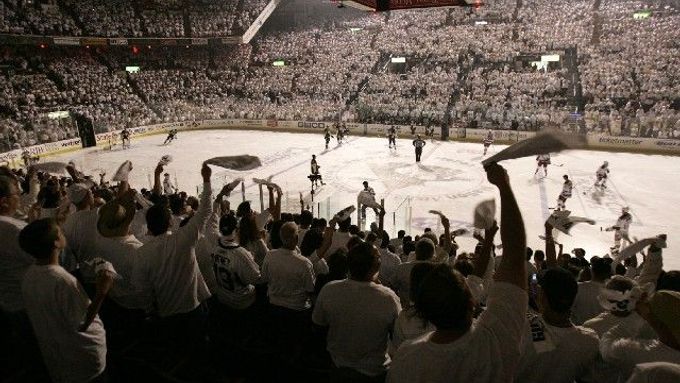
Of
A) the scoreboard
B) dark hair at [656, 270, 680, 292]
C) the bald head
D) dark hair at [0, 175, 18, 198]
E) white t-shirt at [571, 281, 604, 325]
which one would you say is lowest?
white t-shirt at [571, 281, 604, 325]

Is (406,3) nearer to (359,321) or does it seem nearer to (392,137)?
(359,321)

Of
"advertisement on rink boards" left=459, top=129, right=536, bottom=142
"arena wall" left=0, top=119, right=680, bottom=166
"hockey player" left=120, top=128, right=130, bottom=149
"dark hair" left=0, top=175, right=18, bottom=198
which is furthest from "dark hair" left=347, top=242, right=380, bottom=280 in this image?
"hockey player" left=120, top=128, right=130, bottom=149

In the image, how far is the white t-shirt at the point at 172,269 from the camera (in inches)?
162

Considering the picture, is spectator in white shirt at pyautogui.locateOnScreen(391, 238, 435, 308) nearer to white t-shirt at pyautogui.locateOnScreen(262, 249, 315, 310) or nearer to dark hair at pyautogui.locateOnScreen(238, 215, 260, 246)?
white t-shirt at pyautogui.locateOnScreen(262, 249, 315, 310)

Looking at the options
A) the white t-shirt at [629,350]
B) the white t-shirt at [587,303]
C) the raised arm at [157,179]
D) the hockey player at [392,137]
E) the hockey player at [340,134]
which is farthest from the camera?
the hockey player at [340,134]

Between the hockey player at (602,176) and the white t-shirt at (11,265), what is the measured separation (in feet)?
61.2

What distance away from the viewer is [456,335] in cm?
202

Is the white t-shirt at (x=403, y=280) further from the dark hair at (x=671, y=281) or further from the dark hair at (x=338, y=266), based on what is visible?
the dark hair at (x=671, y=281)

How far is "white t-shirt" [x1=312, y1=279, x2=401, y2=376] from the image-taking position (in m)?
3.15

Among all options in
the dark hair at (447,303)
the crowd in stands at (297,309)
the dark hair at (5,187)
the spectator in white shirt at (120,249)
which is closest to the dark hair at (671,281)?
the crowd in stands at (297,309)

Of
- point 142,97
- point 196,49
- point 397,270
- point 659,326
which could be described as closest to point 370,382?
point 659,326

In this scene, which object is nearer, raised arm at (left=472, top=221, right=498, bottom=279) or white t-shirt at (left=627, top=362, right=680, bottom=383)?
white t-shirt at (left=627, top=362, right=680, bottom=383)

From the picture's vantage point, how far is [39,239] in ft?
10.6

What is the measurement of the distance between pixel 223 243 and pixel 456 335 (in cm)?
313
